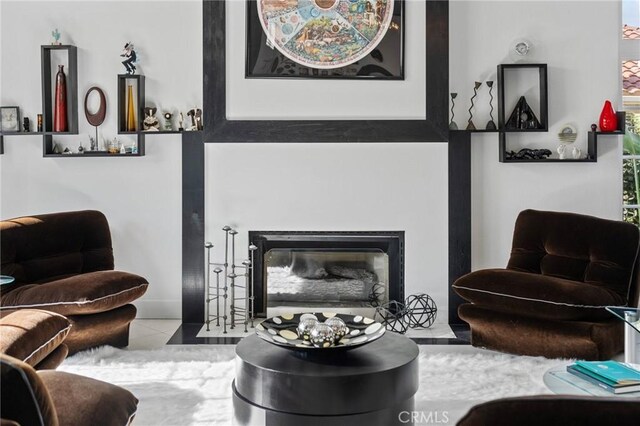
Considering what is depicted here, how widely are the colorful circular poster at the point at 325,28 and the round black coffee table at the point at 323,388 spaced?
106 inches

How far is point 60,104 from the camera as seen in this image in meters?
4.80

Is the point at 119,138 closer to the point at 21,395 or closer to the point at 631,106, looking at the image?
the point at 21,395

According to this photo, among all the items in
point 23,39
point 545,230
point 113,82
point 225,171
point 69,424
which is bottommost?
point 69,424

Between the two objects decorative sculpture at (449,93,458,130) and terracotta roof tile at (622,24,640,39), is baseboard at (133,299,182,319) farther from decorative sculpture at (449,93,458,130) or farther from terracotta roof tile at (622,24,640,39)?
terracotta roof tile at (622,24,640,39)

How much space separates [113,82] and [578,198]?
3.48 meters

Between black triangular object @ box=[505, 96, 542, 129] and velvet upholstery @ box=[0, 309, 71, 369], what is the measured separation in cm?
326

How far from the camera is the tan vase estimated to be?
480 cm

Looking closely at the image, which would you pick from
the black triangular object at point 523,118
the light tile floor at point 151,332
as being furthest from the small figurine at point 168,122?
the black triangular object at point 523,118

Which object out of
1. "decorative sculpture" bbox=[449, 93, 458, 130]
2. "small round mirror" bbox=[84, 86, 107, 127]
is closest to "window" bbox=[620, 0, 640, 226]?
"decorative sculpture" bbox=[449, 93, 458, 130]

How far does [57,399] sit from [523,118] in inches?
146

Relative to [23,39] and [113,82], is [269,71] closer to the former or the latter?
[113,82]

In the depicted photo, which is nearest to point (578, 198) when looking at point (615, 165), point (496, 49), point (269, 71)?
point (615, 165)

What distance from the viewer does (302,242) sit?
483cm

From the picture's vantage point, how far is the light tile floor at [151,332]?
13.9 ft
